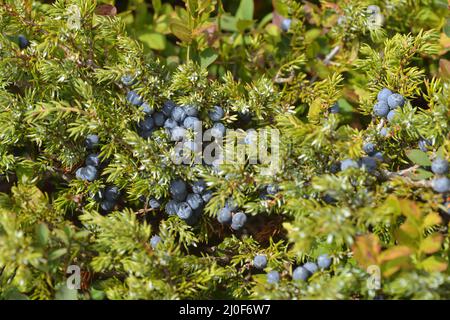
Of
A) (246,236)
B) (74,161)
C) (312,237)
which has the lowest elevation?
(246,236)

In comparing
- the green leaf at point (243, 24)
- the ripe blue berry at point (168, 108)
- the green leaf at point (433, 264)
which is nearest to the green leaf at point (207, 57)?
the green leaf at point (243, 24)

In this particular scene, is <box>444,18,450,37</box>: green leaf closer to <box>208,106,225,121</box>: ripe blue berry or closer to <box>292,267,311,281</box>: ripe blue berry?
<box>208,106,225,121</box>: ripe blue berry

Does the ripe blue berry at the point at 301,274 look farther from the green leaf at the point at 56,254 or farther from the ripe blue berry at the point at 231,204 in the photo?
the green leaf at the point at 56,254

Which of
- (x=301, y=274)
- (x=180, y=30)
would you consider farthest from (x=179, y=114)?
(x=301, y=274)
